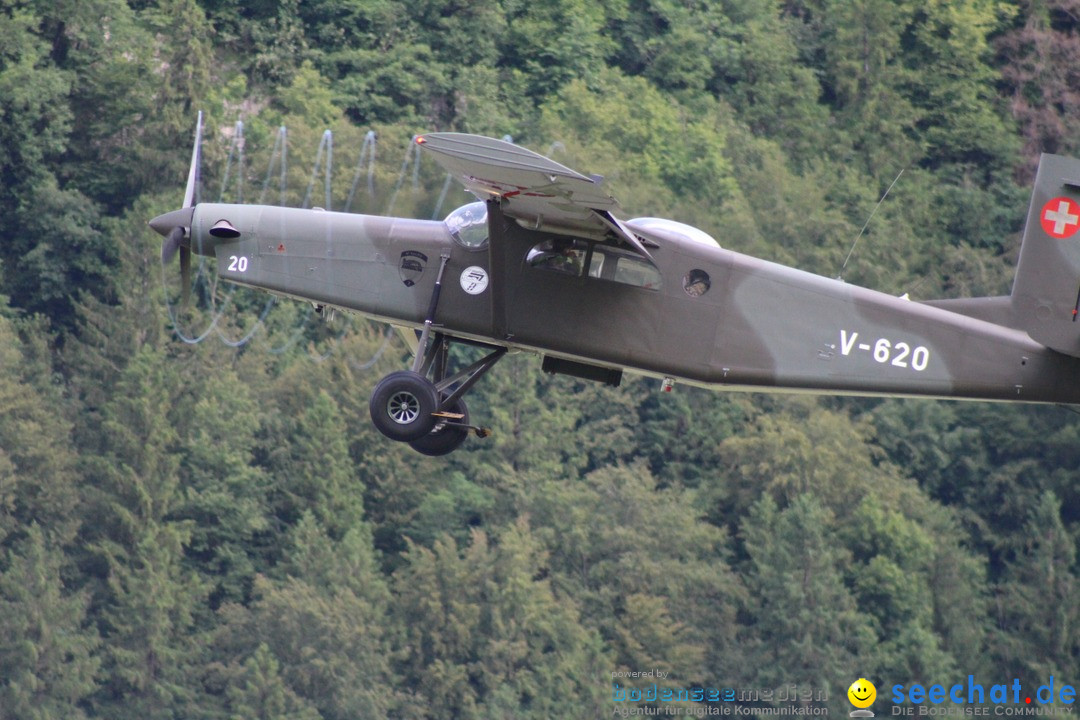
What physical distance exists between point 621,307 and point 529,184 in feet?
5.95

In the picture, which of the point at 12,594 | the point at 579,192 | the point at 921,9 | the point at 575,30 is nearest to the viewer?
the point at 579,192

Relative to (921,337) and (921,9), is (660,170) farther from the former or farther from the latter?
(921,337)

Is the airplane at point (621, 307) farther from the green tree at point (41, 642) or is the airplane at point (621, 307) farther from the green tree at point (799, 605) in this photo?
the green tree at point (799, 605)

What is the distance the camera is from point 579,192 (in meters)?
17.7

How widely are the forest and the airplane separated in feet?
93.0

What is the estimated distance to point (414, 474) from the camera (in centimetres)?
5619

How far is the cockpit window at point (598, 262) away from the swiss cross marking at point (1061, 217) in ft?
14.4

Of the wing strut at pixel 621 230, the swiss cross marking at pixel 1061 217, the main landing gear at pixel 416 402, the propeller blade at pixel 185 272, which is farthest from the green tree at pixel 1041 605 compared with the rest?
the propeller blade at pixel 185 272

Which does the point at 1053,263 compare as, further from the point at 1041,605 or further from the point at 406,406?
the point at 1041,605

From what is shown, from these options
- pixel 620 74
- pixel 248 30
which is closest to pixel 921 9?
pixel 620 74

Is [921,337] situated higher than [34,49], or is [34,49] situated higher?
[921,337]

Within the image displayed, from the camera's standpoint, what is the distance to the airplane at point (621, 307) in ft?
62.0

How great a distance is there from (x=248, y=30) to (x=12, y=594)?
56.6 feet

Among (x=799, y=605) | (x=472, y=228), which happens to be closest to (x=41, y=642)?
(x=799, y=605)
